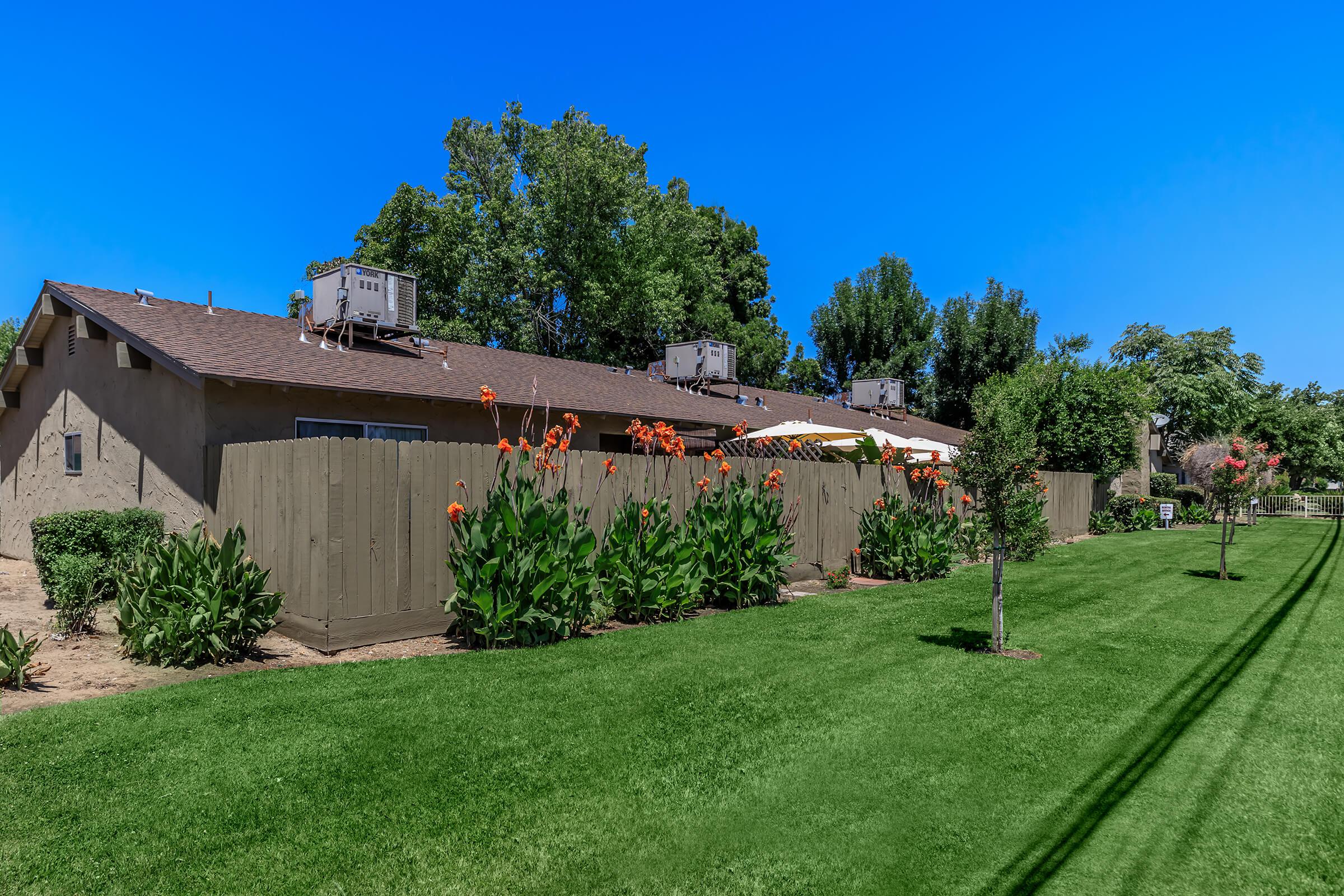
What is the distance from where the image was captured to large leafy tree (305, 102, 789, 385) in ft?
96.8

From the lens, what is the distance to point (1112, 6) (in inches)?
447

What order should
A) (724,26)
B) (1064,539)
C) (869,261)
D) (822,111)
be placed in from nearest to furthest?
(724,26), (1064,539), (822,111), (869,261)

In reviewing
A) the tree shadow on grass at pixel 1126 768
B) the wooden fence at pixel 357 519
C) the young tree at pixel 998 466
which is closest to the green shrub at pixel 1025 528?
the young tree at pixel 998 466

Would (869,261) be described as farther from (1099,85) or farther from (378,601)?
(378,601)

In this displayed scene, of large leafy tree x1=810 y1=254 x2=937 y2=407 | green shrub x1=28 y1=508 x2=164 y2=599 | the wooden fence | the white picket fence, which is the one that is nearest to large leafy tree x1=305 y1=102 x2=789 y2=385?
large leafy tree x1=810 y1=254 x2=937 y2=407

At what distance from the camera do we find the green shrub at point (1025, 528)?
7.07 m

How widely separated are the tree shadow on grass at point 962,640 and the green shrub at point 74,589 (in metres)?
8.11

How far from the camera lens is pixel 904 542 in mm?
11875

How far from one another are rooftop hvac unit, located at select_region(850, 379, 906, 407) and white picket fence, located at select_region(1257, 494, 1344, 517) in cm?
1871

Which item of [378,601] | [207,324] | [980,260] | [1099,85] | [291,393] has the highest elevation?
[980,260]

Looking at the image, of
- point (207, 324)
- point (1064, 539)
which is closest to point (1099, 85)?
point (1064, 539)

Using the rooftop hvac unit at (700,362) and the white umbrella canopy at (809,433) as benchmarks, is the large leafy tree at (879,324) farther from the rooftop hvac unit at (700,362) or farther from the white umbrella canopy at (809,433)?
the white umbrella canopy at (809,433)

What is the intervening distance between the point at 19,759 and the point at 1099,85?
16668 millimetres

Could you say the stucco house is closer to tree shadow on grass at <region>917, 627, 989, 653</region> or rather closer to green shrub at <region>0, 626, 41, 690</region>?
green shrub at <region>0, 626, 41, 690</region>
